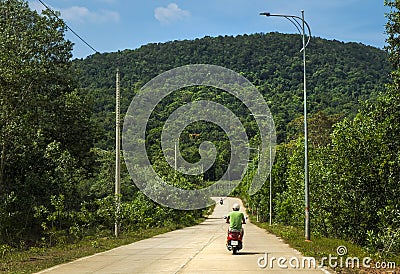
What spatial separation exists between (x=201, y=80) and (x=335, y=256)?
40.9 meters

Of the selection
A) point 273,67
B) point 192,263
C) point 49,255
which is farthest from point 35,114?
point 273,67

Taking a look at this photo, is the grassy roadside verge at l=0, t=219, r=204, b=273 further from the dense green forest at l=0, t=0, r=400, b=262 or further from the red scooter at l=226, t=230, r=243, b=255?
the red scooter at l=226, t=230, r=243, b=255

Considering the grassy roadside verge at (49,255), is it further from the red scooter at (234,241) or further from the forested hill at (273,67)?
the forested hill at (273,67)

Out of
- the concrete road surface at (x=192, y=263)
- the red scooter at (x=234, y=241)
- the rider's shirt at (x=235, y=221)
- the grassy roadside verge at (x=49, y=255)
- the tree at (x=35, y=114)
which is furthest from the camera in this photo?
the tree at (x=35, y=114)

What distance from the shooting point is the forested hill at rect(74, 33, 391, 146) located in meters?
65.9

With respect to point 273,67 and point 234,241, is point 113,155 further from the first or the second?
point 273,67

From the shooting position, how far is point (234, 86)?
5778 centimetres

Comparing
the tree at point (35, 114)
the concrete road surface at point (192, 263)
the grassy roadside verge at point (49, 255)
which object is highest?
the tree at point (35, 114)

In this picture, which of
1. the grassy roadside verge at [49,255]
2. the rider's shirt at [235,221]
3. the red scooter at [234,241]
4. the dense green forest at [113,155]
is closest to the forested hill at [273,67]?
the dense green forest at [113,155]

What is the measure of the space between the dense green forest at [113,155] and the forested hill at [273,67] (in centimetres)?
47

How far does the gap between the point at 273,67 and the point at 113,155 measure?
4684cm

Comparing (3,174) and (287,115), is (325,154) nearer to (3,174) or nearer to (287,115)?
(3,174)

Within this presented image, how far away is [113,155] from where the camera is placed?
51.9 m

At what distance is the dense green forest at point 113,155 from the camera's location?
65.3 ft
